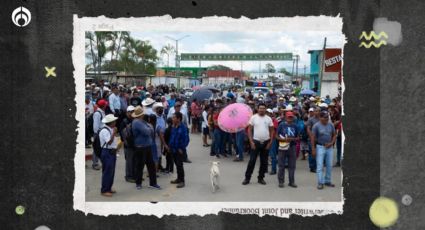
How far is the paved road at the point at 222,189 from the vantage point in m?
7.85

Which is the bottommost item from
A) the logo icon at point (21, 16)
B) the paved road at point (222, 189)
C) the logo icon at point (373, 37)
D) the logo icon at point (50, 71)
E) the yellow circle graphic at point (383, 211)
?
the paved road at point (222, 189)

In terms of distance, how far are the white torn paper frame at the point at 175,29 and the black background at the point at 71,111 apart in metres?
0.07

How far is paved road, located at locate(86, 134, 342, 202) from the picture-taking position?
25.8 ft

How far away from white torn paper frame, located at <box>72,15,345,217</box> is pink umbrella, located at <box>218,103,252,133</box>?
577 cm

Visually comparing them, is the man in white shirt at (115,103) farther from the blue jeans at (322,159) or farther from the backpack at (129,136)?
the blue jeans at (322,159)

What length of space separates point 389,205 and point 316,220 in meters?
0.86

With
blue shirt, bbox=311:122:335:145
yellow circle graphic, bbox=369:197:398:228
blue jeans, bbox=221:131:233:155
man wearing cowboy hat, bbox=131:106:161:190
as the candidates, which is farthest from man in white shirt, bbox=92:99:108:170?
yellow circle graphic, bbox=369:197:398:228

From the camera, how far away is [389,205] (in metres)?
4.96

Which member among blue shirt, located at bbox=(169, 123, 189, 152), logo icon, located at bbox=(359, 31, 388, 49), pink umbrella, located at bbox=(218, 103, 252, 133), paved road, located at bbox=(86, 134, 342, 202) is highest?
logo icon, located at bbox=(359, 31, 388, 49)

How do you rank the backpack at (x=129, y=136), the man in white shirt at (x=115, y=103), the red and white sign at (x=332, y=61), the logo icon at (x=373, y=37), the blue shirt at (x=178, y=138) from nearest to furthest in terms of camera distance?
the logo icon at (x=373, y=37)
the backpack at (x=129, y=136)
the blue shirt at (x=178, y=138)
the man in white shirt at (x=115, y=103)
the red and white sign at (x=332, y=61)

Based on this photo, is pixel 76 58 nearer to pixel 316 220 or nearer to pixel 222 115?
pixel 316 220

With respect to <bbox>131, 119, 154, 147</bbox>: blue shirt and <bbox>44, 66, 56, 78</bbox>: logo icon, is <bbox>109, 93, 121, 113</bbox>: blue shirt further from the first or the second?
<bbox>44, 66, 56, 78</bbox>: logo icon

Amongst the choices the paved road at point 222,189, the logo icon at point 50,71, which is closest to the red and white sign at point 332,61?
the paved road at point 222,189

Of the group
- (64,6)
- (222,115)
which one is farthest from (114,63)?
(64,6)
